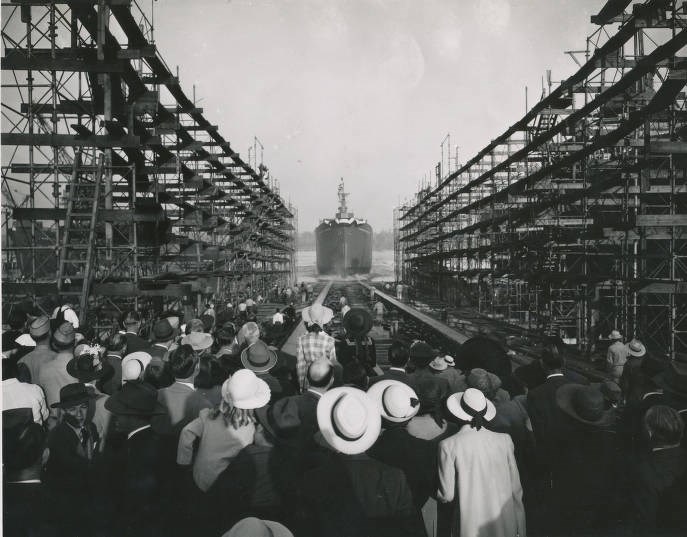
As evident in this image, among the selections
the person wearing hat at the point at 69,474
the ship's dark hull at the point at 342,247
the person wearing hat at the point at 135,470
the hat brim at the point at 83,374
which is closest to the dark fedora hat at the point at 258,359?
the hat brim at the point at 83,374

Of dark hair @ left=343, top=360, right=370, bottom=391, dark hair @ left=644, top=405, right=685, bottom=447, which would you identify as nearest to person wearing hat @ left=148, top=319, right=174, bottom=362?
dark hair @ left=343, top=360, right=370, bottom=391

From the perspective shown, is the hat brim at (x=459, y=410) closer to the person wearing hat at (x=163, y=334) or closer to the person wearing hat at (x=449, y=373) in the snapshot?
the person wearing hat at (x=449, y=373)

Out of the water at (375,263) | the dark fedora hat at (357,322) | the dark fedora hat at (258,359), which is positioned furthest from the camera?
the water at (375,263)

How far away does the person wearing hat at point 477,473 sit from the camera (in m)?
3.35

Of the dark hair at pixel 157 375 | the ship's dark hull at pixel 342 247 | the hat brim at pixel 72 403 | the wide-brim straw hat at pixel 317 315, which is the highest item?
the ship's dark hull at pixel 342 247

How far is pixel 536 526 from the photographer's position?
429 cm

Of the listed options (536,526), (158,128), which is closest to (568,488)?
(536,526)

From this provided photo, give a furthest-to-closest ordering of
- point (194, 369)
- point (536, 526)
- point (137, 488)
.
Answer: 1. point (194, 369)
2. point (536, 526)
3. point (137, 488)

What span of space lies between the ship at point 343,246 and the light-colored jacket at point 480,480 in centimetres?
7057

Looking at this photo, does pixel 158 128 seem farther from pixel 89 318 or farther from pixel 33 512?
pixel 33 512

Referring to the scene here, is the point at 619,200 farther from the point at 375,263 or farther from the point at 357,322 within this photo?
the point at 375,263

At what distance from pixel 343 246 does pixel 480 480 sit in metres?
71.2

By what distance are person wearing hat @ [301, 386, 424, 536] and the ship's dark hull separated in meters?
70.9

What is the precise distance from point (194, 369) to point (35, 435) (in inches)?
67.0
